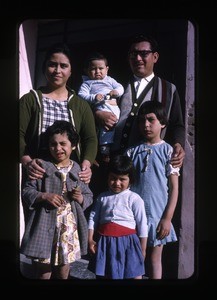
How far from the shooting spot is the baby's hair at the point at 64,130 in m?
2.14

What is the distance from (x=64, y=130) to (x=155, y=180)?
44 cm

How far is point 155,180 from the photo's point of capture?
7.05ft

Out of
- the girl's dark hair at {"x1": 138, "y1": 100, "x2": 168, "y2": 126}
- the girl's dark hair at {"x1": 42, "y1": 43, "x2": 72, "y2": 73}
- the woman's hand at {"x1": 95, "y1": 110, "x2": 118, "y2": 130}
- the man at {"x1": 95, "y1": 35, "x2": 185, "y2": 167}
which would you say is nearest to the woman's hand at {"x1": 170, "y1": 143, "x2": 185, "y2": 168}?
the man at {"x1": 95, "y1": 35, "x2": 185, "y2": 167}

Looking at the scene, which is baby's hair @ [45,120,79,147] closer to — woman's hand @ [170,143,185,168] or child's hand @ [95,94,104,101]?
child's hand @ [95,94,104,101]

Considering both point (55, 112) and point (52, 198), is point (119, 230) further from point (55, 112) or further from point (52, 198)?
point (55, 112)

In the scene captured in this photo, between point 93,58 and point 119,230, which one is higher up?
point 93,58

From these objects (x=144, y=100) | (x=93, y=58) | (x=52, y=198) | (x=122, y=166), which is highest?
(x=93, y=58)

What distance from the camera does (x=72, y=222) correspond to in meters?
2.14

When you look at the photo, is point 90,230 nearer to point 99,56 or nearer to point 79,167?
point 79,167

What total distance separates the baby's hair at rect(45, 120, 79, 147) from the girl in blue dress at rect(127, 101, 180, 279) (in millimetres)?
235

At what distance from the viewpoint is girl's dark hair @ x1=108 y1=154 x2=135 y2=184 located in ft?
7.03

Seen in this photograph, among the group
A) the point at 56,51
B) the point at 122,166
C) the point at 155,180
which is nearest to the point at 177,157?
the point at 155,180

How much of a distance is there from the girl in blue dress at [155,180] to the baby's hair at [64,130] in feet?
0.77

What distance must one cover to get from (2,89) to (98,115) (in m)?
0.47
